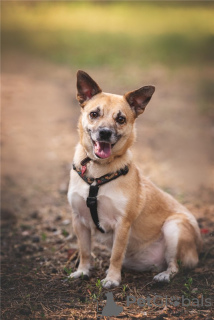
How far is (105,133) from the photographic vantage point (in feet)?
12.4

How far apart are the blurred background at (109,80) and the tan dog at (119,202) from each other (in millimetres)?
2649

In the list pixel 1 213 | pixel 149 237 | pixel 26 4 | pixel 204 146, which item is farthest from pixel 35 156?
pixel 26 4

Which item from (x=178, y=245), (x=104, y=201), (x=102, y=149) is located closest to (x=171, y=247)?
(x=178, y=245)

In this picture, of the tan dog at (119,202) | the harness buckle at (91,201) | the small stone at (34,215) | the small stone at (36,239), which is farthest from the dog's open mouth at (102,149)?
the small stone at (34,215)

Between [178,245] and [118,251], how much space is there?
662mm

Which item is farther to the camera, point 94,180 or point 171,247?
point 171,247

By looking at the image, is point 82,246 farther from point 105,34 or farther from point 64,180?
point 105,34

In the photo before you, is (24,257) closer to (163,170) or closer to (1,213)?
(1,213)

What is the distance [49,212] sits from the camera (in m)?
6.27

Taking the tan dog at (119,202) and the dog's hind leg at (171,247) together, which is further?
the dog's hind leg at (171,247)

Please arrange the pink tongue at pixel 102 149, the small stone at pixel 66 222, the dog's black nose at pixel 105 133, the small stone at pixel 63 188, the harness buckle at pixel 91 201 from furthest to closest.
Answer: the small stone at pixel 63 188
the small stone at pixel 66 222
the harness buckle at pixel 91 201
the pink tongue at pixel 102 149
the dog's black nose at pixel 105 133

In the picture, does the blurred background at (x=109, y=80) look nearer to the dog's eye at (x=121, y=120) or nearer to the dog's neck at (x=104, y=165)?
the dog's neck at (x=104, y=165)

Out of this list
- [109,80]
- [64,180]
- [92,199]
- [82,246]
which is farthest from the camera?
[109,80]

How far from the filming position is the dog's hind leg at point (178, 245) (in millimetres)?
4270
